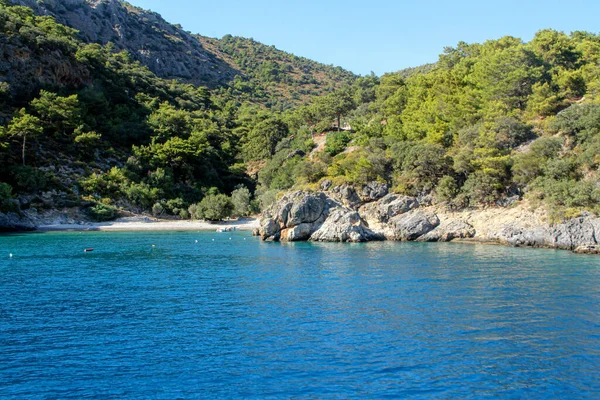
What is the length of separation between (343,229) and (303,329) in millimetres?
32255

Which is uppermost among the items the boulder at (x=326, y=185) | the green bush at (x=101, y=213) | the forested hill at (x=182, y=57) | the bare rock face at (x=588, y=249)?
the forested hill at (x=182, y=57)

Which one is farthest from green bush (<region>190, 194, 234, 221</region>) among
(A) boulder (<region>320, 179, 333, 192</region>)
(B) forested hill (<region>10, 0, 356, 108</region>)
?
(B) forested hill (<region>10, 0, 356, 108</region>)

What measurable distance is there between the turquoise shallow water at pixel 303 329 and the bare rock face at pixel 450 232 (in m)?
13.1

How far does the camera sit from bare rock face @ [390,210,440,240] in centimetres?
5047

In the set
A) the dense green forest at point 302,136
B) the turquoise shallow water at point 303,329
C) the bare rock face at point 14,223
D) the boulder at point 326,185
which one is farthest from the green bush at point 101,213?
the turquoise shallow water at point 303,329

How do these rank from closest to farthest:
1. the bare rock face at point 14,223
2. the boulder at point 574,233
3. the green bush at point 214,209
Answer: the boulder at point 574,233 → the bare rock face at point 14,223 → the green bush at point 214,209

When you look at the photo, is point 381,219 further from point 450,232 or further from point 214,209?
point 214,209

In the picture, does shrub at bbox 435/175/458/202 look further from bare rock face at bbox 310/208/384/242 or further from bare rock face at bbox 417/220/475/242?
bare rock face at bbox 310/208/384/242

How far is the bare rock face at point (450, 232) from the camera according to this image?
4859cm

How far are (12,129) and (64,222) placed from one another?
16.3 metres

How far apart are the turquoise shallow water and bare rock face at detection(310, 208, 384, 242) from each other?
14771 mm

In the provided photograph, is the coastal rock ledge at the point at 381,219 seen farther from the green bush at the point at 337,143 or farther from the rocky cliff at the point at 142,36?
the rocky cliff at the point at 142,36

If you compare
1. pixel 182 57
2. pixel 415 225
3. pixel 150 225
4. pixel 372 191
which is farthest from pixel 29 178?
pixel 182 57

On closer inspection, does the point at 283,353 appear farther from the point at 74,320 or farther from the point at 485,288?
the point at 485,288
